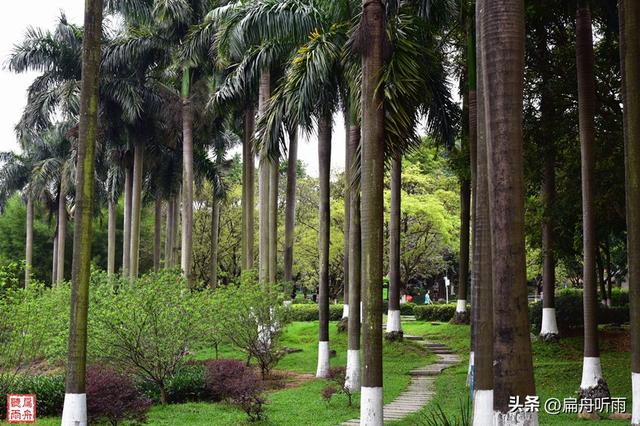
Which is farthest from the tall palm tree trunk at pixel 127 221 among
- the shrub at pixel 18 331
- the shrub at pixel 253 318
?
the shrub at pixel 18 331

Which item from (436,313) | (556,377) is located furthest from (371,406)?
(436,313)

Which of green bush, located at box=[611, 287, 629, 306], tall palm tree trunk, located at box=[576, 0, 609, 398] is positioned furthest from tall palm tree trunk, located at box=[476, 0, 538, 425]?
green bush, located at box=[611, 287, 629, 306]

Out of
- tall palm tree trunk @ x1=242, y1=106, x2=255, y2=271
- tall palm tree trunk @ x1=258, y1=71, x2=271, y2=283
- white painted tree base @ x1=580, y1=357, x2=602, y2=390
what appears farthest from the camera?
tall palm tree trunk @ x1=242, y1=106, x2=255, y2=271

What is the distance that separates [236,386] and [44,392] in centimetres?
392

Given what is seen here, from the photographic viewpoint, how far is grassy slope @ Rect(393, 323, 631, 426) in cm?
1376

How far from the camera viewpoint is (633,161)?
36.1ft

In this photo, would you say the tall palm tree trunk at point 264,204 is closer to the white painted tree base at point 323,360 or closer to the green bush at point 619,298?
the white painted tree base at point 323,360

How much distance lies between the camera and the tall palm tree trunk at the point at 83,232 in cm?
1130

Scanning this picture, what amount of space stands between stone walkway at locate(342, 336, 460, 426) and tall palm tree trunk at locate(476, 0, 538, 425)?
20.9 ft

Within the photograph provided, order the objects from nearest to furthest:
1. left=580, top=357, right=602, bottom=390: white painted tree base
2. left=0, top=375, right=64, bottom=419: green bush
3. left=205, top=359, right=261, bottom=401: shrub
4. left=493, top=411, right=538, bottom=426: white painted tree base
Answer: left=493, top=411, right=538, bottom=426: white painted tree base, left=580, top=357, right=602, bottom=390: white painted tree base, left=0, top=375, right=64, bottom=419: green bush, left=205, top=359, right=261, bottom=401: shrub

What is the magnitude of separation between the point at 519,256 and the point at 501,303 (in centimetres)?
51

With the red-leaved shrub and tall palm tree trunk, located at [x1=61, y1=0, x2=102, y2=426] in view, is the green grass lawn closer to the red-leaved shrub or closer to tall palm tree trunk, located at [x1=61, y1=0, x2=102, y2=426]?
the red-leaved shrub

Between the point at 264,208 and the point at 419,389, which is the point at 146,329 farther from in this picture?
the point at 264,208

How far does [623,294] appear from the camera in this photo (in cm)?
3716
